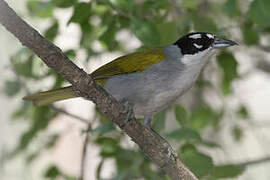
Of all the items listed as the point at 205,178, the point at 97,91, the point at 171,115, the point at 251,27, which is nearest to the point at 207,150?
the point at 171,115

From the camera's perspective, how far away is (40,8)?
4066mm

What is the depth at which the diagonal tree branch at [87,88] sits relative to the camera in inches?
104

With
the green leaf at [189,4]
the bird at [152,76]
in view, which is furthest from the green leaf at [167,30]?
the green leaf at [189,4]

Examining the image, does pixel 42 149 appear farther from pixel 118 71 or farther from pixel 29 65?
pixel 118 71

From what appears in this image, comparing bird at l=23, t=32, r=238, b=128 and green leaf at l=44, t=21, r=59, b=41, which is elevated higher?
green leaf at l=44, t=21, r=59, b=41

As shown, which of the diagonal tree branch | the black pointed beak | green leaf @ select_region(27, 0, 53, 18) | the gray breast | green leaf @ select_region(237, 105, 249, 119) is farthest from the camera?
green leaf @ select_region(237, 105, 249, 119)

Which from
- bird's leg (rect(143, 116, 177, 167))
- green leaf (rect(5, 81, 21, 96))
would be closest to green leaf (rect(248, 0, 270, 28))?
bird's leg (rect(143, 116, 177, 167))

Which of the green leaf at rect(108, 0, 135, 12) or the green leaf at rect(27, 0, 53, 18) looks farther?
the green leaf at rect(27, 0, 53, 18)

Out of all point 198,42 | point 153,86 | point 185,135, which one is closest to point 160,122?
point 153,86

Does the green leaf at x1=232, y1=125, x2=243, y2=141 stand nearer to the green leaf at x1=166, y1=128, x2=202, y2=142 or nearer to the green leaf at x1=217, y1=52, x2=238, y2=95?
the green leaf at x1=217, y1=52, x2=238, y2=95

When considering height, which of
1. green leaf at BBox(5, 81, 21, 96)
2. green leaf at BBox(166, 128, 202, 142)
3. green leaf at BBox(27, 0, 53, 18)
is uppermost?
green leaf at BBox(27, 0, 53, 18)

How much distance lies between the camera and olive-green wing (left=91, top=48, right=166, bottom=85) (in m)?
3.94

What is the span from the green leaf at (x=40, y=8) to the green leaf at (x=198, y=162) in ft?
5.25

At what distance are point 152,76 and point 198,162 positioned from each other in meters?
0.78
